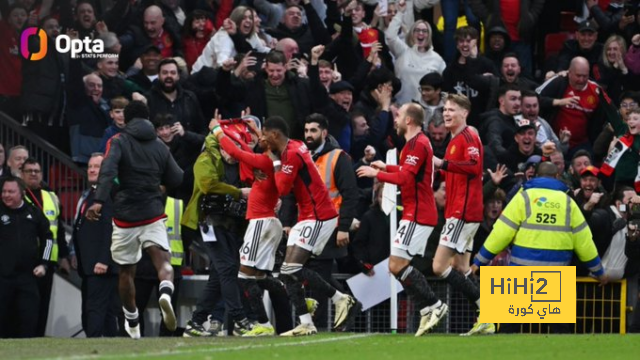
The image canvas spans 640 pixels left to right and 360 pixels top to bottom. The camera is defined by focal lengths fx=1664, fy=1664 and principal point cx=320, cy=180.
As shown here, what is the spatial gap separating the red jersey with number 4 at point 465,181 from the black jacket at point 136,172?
302 centimetres

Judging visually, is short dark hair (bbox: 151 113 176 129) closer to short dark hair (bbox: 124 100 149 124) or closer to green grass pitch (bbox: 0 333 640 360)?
short dark hair (bbox: 124 100 149 124)

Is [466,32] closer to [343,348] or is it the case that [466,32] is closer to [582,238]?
[582,238]

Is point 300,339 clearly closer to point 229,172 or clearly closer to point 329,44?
point 229,172

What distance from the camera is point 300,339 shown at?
652 inches

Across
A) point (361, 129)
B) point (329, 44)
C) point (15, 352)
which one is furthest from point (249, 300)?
point (329, 44)

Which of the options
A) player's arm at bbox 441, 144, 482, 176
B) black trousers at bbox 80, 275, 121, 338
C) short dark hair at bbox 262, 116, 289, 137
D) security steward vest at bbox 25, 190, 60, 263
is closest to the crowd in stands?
security steward vest at bbox 25, 190, 60, 263

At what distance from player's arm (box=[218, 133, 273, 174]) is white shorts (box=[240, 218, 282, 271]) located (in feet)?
1.86

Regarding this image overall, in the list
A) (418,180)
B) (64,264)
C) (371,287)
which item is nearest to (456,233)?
(418,180)

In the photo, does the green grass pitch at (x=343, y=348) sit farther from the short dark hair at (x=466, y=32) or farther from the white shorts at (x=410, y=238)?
the short dark hair at (x=466, y=32)

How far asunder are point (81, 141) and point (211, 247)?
12.0 ft

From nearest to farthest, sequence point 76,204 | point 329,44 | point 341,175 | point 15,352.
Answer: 1. point 15,352
2. point 341,175
3. point 76,204
4. point 329,44

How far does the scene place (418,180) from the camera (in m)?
17.1

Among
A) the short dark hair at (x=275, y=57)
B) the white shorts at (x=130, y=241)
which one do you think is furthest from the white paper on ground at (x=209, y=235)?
the short dark hair at (x=275, y=57)

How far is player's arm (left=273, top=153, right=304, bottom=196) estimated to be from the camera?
56.0ft
